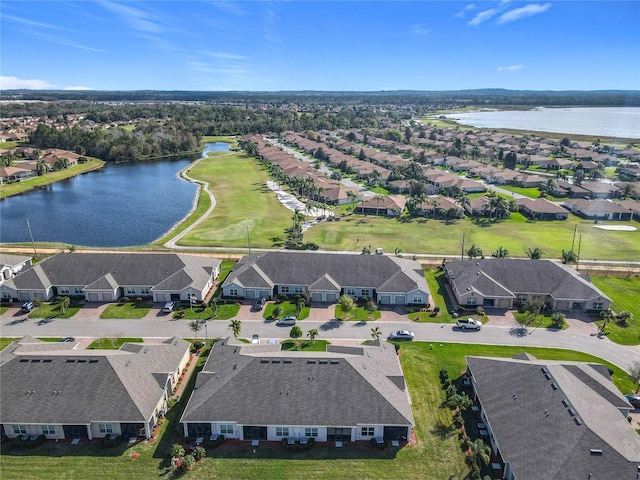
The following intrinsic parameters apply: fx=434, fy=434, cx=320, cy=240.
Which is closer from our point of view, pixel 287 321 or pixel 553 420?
pixel 553 420

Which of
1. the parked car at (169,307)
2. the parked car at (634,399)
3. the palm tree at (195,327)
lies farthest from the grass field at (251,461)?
the parked car at (169,307)

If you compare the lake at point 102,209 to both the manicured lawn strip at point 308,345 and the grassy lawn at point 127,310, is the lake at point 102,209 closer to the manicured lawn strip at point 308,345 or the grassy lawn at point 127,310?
the grassy lawn at point 127,310

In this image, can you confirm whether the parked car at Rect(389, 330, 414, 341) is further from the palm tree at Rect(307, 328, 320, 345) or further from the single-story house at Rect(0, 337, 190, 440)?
the single-story house at Rect(0, 337, 190, 440)

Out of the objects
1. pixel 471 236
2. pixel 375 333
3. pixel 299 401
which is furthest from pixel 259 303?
pixel 471 236

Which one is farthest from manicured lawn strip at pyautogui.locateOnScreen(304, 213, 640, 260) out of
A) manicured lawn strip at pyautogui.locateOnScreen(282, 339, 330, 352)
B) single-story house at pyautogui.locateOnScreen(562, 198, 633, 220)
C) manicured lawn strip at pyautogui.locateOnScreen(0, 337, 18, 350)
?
manicured lawn strip at pyautogui.locateOnScreen(0, 337, 18, 350)

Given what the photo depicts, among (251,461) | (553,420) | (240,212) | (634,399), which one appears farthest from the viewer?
(240,212)

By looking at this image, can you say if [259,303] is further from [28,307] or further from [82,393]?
[28,307]
